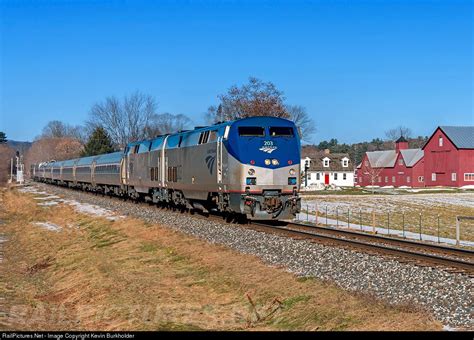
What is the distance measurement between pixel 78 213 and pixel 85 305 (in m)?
21.6

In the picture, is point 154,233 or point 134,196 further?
point 134,196

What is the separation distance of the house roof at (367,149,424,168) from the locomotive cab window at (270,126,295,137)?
263 feet

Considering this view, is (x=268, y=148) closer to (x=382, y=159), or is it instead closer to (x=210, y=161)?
(x=210, y=161)

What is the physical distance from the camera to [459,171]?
83.5 m

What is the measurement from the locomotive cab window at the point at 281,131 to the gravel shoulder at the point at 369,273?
4.12 m

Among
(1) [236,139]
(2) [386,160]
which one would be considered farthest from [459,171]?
(1) [236,139]

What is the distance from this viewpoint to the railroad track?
13381 mm

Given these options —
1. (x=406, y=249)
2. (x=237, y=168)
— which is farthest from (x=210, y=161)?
(x=406, y=249)

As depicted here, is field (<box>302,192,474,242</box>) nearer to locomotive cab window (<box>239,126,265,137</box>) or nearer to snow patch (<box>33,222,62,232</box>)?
locomotive cab window (<box>239,126,265,137</box>)

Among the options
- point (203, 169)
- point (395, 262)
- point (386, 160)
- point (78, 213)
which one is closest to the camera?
point (395, 262)

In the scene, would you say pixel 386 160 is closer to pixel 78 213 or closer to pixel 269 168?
pixel 78 213

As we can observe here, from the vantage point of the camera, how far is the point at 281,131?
72.5 feet

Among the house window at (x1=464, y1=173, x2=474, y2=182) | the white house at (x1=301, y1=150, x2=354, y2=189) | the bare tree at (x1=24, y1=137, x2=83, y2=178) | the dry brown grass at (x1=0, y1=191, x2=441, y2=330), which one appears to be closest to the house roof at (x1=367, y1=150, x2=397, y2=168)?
the white house at (x1=301, y1=150, x2=354, y2=189)

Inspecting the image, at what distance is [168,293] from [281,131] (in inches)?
423
